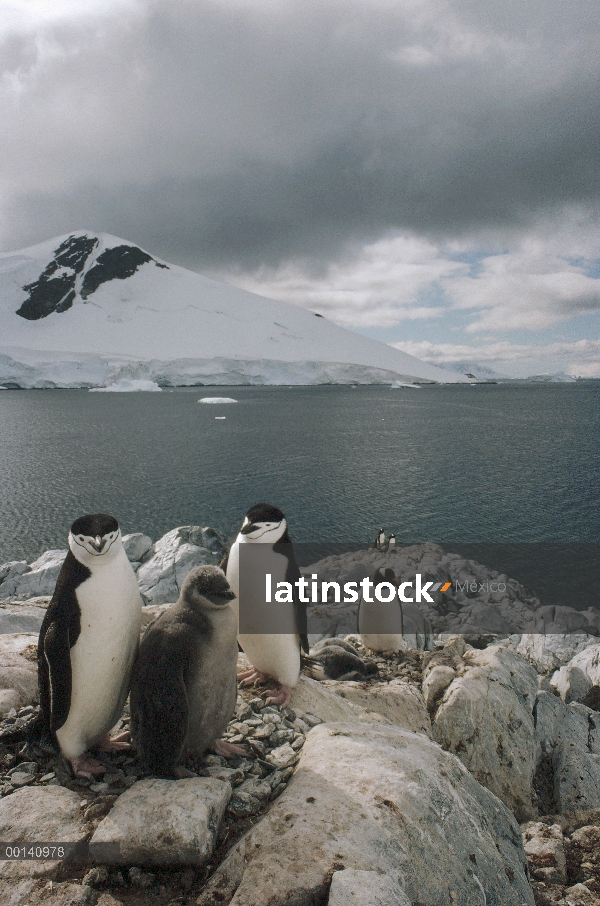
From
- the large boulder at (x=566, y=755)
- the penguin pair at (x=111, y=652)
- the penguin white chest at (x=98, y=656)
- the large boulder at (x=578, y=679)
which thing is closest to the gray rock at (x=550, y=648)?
the large boulder at (x=578, y=679)

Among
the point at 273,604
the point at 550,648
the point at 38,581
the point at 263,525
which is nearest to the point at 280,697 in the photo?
the point at 273,604

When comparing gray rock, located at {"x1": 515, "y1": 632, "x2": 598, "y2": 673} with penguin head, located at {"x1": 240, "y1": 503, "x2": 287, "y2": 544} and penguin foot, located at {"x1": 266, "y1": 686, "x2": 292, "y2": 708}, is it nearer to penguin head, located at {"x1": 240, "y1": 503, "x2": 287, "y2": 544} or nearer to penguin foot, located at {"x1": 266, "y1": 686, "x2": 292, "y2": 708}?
penguin foot, located at {"x1": 266, "y1": 686, "x2": 292, "y2": 708}

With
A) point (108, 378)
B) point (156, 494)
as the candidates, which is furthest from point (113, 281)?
point (156, 494)

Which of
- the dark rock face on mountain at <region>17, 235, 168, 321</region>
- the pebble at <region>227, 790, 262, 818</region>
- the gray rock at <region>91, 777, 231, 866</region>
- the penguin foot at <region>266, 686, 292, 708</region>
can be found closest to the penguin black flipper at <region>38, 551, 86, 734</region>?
the gray rock at <region>91, 777, 231, 866</region>

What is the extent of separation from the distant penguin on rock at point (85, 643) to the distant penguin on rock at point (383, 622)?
6914 mm

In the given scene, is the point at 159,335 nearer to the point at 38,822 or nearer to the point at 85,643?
the point at 85,643

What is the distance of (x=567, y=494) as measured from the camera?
32719mm

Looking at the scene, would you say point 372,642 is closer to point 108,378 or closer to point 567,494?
point 567,494

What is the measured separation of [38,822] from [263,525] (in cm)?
313

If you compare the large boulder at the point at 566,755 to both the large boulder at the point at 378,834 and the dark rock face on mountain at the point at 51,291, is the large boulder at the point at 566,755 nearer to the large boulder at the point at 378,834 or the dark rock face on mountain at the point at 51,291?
the large boulder at the point at 378,834

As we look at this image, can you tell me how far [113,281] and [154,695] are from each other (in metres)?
212

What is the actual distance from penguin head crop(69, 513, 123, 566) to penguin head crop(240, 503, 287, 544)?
167 cm

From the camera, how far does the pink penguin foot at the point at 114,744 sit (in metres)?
4.52

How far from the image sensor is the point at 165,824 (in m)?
3.39
